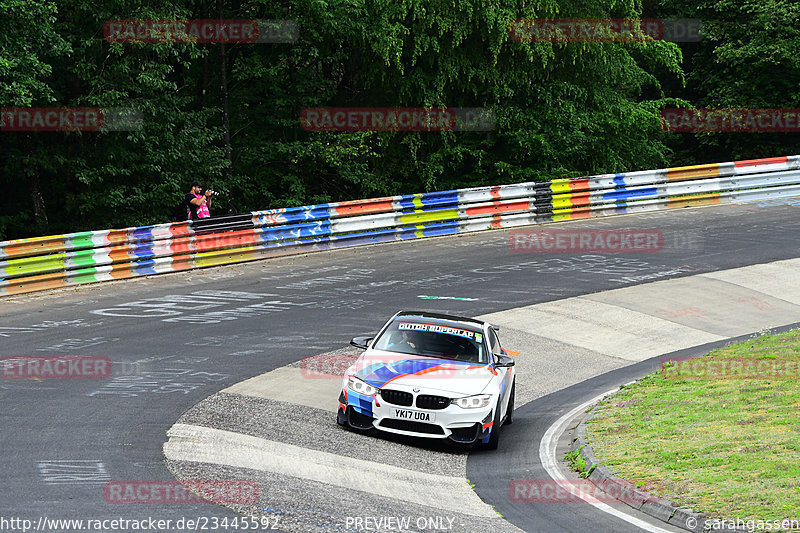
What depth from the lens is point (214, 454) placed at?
10.1 meters

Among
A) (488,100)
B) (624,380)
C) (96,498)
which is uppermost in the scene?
(488,100)

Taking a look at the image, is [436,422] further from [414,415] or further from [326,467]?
[326,467]

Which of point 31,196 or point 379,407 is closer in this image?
point 379,407

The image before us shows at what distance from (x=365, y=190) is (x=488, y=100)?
16.2 ft

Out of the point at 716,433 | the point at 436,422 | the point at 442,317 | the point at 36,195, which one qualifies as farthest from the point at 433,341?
the point at 36,195

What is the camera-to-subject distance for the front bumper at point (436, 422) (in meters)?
11.2

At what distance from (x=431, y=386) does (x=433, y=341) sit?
1.29 metres

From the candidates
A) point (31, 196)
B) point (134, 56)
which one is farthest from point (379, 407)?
point (31, 196)

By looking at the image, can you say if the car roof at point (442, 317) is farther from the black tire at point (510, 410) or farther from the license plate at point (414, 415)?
the license plate at point (414, 415)

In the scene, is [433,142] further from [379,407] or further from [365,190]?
[379,407]

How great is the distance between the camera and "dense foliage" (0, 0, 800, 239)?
76.6 feet

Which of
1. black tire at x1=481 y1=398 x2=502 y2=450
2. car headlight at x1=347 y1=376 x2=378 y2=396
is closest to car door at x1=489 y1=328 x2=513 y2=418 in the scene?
black tire at x1=481 y1=398 x2=502 y2=450

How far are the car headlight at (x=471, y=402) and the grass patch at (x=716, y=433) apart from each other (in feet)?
4.71

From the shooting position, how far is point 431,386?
445 inches
